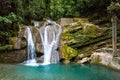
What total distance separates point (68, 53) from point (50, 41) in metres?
2.68

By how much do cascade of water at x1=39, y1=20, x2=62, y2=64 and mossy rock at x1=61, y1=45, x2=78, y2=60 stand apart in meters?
0.80

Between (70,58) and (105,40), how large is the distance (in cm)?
384

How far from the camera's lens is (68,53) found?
21.9 metres

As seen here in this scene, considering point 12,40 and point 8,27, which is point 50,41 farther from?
point 8,27

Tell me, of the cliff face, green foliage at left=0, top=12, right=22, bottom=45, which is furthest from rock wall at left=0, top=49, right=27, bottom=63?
the cliff face

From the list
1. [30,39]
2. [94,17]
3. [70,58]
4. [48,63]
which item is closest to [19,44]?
[30,39]

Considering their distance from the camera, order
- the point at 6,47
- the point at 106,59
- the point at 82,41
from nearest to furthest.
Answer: the point at 106,59 < the point at 6,47 < the point at 82,41

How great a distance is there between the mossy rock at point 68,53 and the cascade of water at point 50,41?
799 millimetres

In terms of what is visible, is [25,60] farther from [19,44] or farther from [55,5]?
[55,5]

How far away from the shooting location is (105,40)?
73.5 ft

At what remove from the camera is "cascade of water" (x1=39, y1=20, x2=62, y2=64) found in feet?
73.8

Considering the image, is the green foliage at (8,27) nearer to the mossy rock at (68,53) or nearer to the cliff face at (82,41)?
the cliff face at (82,41)

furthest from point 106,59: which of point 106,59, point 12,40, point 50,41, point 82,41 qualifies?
point 12,40

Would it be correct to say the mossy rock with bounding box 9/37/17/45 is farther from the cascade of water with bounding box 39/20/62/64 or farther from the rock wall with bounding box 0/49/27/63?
the cascade of water with bounding box 39/20/62/64
